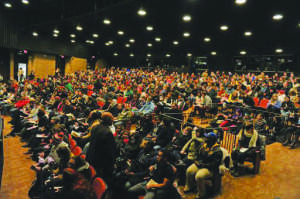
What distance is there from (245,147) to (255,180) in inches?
27.6

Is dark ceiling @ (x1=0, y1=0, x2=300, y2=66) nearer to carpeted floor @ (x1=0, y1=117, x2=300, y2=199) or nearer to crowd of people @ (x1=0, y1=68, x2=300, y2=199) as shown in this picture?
crowd of people @ (x1=0, y1=68, x2=300, y2=199)

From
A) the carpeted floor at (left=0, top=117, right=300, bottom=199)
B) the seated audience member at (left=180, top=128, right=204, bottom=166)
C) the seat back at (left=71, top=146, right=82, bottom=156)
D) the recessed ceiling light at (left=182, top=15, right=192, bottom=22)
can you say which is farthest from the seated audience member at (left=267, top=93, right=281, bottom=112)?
the seat back at (left=71, top=146, right=82, bottom=156)

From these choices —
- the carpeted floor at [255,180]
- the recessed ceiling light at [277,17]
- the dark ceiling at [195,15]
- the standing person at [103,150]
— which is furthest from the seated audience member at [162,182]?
the recessed ceiling light at [277,17]

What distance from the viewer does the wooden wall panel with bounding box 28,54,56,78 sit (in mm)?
20750

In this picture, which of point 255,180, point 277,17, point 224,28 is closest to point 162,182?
point 255,180

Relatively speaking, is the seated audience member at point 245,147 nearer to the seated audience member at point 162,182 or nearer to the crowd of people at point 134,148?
the crowd of people at point 134,148

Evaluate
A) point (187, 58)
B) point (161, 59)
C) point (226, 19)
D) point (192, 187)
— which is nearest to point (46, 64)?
point (161, 59)

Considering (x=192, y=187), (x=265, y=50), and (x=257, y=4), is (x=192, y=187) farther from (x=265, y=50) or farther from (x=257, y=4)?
(x=265, y=50)

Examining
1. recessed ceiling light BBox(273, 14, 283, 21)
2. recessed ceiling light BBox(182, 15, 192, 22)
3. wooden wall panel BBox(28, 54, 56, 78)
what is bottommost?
wooden wall panel BBox(28, 54, 56, 78)

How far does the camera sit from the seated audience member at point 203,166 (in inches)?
144

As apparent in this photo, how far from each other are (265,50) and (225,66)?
4305 millimetres

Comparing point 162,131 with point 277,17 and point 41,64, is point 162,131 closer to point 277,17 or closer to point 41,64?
point 277,17

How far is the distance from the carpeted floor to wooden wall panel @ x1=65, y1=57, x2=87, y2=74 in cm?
2090

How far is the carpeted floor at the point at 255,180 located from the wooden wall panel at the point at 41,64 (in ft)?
57.7
